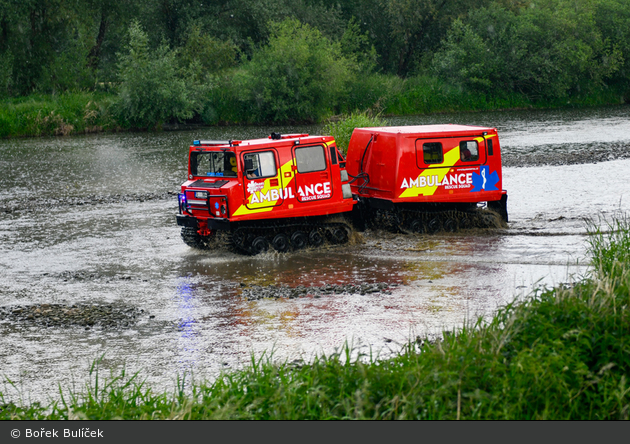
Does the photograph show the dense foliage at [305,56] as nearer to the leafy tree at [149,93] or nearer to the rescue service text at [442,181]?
the leafy tree at [149,93]

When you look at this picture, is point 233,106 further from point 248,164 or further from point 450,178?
point 248,164

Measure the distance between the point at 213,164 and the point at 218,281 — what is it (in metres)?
2.99

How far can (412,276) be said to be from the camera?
13.7 metres

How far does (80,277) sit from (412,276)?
6.41m

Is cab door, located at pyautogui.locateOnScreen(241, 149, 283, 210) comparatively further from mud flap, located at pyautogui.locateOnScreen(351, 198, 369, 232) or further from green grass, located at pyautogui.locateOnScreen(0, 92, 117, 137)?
green grass, located at pyautogui.locateOnScreen(0, 92, 117, 137)

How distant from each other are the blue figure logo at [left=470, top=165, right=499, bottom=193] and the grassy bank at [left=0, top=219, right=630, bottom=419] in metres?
10.9

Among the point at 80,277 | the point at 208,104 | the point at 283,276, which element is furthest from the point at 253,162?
the point at 208,104

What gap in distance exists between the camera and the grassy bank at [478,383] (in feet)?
18.3

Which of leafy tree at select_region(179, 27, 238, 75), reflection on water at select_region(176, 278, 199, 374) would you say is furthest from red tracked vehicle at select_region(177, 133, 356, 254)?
leafy tree at select_region(179, 27, 238, 75)

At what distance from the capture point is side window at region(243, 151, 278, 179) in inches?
596

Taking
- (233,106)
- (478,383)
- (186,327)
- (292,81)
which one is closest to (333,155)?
(186,327)

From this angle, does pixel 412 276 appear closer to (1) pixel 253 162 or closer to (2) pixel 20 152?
(1) pixel 253 162

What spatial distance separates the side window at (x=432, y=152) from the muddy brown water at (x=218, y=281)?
1.81 m

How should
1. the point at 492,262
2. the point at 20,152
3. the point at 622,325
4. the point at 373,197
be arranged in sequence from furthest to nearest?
the point at 20,152 → the point at 373,197 → the point at 492,262 → the point at 622,325
